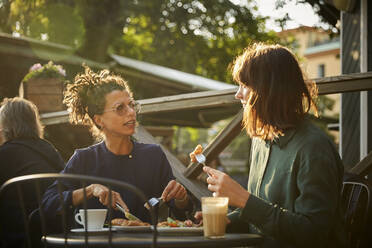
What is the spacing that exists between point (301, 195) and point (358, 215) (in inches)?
24.3

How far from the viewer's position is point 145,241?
192 centimetres

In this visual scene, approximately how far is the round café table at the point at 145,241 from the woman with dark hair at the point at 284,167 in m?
0.12

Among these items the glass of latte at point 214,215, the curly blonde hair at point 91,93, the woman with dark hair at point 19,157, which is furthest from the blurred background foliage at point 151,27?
the glass of latte at point 214,215

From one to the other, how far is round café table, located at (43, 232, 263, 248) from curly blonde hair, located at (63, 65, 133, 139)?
1.03 m

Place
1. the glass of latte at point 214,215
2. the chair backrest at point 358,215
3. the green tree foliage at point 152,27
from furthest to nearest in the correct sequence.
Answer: the green tree foliage at point 152,27 → the chair backrest at point 358,215 → the glass of latte at point 214,215

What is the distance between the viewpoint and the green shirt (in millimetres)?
2094

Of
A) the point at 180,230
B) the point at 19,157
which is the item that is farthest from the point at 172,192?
the point at 19,157

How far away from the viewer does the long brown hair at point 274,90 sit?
2.32 m

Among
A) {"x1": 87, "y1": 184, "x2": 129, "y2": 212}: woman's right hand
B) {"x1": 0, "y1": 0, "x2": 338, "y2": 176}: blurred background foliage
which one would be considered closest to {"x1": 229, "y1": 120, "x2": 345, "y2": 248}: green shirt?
{"x1": 87, "y1": 184, "x2": 129, "y2": 212}: woman's right hand

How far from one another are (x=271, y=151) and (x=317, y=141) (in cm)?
25

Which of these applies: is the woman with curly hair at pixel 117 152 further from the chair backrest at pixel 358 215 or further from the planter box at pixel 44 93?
the planter box at pixel 44 93

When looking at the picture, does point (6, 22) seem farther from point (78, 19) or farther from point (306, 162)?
point (306, 162)

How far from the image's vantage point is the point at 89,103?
3.14m

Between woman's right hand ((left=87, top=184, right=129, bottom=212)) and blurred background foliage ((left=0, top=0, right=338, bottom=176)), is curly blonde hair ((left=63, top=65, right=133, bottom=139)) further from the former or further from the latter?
blurred background foliage ((left=0, top=0, right=338, bottom=176))
